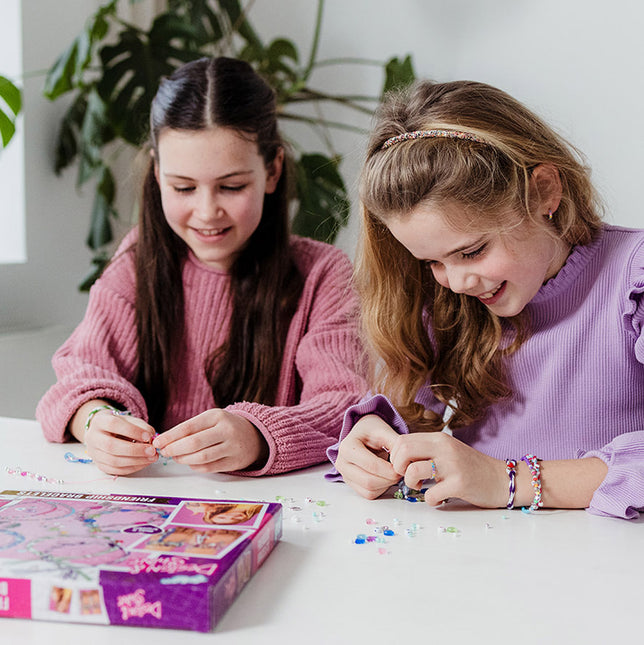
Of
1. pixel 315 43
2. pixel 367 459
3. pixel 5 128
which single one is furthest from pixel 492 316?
pixel 315 43

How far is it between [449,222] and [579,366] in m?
0.28

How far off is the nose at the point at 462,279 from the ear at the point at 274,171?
0.53 m

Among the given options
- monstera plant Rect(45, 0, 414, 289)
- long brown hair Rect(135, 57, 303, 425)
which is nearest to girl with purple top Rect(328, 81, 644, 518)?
long brown hair Rect(135, 57, 303, 425)

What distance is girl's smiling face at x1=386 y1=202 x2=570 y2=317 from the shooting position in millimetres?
980

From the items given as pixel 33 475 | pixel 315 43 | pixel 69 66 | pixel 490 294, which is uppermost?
pixel 315 43

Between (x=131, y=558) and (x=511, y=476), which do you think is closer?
(x=131, y=558)

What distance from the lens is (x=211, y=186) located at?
1.32 m

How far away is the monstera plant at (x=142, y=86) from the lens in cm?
217

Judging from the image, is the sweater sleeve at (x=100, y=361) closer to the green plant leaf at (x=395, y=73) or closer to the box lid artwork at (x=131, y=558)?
the box lid artwork at (x=131, y=558)

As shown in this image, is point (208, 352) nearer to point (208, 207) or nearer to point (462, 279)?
point (208, 207)

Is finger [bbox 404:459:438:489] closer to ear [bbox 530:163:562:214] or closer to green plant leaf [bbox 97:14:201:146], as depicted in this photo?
ear [bbox 530:163:562:214]

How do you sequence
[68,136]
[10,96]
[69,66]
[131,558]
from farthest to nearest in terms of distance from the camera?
[68,136], [69,66], [10,96], [131,558]

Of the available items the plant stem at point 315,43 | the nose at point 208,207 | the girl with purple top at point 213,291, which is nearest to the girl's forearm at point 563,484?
the girl with purple top at point 213,291

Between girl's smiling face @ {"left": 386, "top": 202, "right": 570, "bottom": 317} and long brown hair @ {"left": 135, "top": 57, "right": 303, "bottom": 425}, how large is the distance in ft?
1.40
